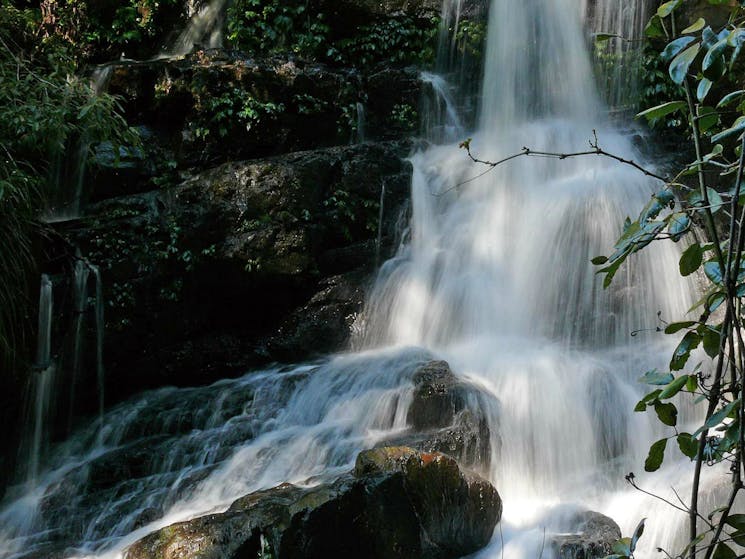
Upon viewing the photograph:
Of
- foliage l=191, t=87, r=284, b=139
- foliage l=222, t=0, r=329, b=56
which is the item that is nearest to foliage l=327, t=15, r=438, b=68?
foliage l=222, t=0, r=329, b=56

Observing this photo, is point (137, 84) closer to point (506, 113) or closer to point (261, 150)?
point (261, 150)

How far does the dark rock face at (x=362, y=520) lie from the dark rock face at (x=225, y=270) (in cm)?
368

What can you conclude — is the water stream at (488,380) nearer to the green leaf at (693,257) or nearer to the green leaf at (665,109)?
the green leaf at (693,257)

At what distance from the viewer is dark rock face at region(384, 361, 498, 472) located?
17.0 ft

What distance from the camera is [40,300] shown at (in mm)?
6984

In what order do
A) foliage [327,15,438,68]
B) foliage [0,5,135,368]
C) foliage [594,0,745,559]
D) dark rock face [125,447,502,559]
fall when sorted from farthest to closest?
foliage [327,15,438,68]
foliage [0,5,135,368]
dark rock face [125,447,502,559]
foliage [594,0,745,559]

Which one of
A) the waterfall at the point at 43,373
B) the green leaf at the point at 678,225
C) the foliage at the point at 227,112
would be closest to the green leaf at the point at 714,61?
the green leaf at the point at 678,225

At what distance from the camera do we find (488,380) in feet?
20.6

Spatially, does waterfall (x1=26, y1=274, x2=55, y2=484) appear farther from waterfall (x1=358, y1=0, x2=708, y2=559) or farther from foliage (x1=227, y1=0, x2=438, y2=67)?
foliage (x1=227, y1=0, x2=438, y2=67)

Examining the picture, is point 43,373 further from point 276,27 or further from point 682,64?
point 682,64

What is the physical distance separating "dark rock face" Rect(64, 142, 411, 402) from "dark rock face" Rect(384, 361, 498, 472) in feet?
7.99

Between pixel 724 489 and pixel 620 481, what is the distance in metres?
0.89

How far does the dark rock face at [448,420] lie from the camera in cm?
517

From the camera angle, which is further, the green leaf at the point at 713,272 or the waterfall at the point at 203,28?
the waterfall at the point at 203,28
